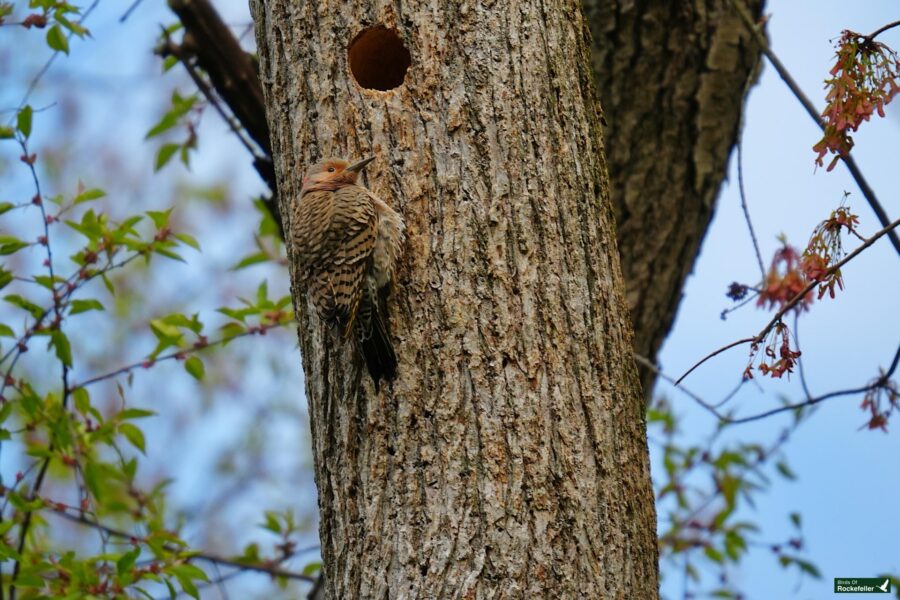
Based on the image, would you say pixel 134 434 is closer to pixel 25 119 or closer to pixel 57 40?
pixel 25 119

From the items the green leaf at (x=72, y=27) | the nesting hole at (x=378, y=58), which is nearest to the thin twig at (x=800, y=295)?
the nesting hole at (x=378, y=58)

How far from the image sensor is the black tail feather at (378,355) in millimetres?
3256

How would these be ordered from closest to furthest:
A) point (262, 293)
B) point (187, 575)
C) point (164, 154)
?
point (187, 575) → point (262, 293) → point (164, 154)

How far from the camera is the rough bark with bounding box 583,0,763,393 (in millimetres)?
5648

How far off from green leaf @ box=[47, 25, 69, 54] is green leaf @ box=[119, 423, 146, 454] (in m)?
1.72

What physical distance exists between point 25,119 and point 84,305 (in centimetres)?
84

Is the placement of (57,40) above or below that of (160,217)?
above

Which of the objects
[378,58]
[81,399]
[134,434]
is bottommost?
[134,434]

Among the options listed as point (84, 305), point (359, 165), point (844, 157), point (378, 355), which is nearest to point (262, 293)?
point (84, 305)

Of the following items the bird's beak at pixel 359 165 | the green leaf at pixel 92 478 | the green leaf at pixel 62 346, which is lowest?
the green leaf at pixel 92 478

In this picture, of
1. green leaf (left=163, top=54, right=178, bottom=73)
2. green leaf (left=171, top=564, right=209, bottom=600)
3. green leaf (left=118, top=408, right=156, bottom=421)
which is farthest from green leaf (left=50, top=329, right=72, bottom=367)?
green leaf (left=163, top=54, right=178, bottom=73)

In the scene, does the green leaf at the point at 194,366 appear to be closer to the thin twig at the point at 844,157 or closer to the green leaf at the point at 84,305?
the green leaf at the point at 84,305

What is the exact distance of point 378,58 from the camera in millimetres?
3844

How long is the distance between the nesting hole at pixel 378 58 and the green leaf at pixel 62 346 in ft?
6.13
